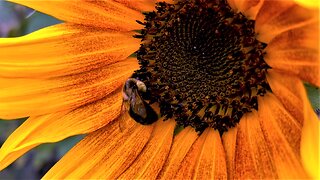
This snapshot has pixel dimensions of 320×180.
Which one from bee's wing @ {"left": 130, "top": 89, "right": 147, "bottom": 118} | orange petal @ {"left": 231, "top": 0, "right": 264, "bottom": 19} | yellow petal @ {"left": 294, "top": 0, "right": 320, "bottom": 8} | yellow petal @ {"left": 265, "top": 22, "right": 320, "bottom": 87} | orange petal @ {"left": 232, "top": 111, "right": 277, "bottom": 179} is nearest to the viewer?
yellow petal @ {"left": 294, "top": 0, "right": 320, "bottom": 8}

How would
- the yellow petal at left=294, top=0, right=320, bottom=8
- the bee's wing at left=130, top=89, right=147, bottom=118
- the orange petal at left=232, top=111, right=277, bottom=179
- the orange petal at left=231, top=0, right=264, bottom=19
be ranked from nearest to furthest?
the yellow petal at left=294, top=0, right=320, bottom=8 → the orange petal at left=231, top=0, right=264, bottom=19 → the orange petal at left=232, top=111, right=277, bottom=179 → the bee's wing at left=130, top=89, right=147, bottom=118

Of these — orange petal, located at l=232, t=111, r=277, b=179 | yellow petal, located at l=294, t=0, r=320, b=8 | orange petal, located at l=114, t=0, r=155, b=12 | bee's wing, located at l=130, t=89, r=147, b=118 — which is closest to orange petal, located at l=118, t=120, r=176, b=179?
bee's wing, located at l=130, t=89, r=147, b=118

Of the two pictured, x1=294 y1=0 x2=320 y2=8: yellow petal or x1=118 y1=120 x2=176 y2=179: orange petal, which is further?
x1=118 y1=120 x2=176 y2=179: orange petal

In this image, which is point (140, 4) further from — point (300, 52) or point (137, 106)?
point (300, 52)

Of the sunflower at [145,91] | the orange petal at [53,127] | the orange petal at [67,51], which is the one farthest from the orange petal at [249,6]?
the orange petal at [53,127]

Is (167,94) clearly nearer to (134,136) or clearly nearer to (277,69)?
(134,136)

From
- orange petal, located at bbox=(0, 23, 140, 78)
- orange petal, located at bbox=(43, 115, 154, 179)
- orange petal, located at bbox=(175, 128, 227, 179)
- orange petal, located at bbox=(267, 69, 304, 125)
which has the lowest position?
orange petal, located at bbox=(43, 115, 154, 179)

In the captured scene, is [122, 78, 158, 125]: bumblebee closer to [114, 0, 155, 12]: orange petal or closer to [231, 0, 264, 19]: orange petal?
→ [114, 0, 155, 12]: orange petal

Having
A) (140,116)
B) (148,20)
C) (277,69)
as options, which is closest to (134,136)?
(140,116)

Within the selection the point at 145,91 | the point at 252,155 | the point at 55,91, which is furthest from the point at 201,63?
the point at 55,91
